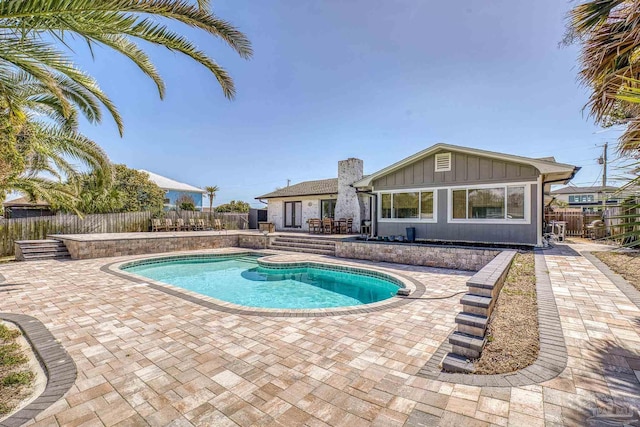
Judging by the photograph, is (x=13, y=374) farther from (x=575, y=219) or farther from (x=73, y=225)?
(x=575, y=219)

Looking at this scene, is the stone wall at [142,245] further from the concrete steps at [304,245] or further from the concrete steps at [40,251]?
the concrete steps at [304,245]

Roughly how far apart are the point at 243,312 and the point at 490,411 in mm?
3878

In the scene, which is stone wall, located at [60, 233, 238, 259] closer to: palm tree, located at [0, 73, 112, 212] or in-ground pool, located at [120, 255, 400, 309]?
palm tree, located at [0, 73, 112, 212]

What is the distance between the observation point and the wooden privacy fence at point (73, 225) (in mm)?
12070

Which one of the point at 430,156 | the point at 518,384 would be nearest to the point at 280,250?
the point at 430,156

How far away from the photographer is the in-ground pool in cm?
738

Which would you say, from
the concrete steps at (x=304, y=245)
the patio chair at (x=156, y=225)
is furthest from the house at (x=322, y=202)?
the patio chair at (x=156, y=225)

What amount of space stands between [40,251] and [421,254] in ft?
45.6

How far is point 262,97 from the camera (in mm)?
15891

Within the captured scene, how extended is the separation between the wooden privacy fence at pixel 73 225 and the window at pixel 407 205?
512 inches

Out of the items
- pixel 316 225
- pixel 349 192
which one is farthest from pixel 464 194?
pixel 316 225

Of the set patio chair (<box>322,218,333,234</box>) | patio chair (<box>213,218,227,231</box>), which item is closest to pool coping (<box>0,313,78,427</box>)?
patio chair (<box>322,218,333,234</box>)

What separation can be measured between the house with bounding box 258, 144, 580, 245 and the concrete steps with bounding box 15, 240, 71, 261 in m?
12.4

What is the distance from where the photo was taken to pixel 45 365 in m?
3.34
